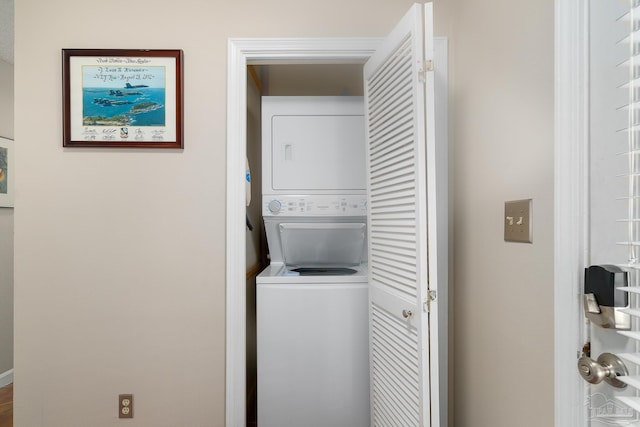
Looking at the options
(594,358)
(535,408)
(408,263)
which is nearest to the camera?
(594,358)

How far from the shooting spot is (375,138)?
1.76 m

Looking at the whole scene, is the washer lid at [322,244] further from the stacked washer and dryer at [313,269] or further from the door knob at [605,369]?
the door knob at [605,369]

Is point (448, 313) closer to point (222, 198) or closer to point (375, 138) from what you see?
point (375, 138)

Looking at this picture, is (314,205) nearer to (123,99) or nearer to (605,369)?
(123,99)

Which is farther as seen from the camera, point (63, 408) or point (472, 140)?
point (63, 408)

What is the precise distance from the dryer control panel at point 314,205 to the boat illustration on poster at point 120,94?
0.80 meters

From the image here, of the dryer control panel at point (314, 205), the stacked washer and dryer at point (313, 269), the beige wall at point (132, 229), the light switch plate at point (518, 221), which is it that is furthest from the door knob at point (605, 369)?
the dryer control panel at point (314, 205)

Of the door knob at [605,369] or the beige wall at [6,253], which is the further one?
the beige wall at [6,253]

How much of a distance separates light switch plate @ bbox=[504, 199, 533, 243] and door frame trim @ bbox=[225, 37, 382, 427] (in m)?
1.04

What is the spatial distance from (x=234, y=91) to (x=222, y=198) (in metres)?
0.52

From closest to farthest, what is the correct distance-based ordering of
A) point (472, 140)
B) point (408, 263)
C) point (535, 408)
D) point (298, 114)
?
point (535, 408) → point (408, 263) → point (472, 140) → point (298, 114)

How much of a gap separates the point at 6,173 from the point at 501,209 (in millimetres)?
3818

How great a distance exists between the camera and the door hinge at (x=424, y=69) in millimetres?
1323

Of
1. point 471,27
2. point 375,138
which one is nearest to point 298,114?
point 375,138
